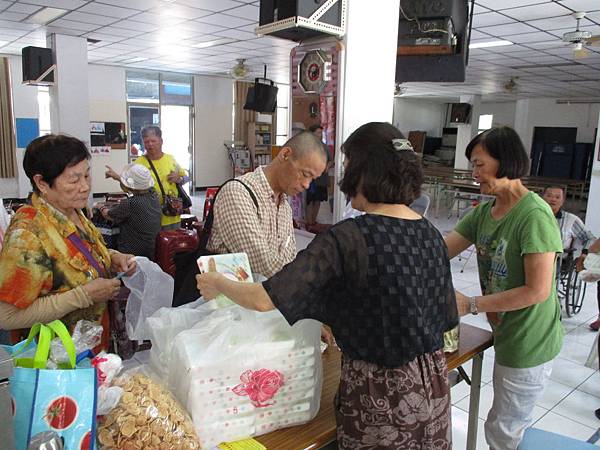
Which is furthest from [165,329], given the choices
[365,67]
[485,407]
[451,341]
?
[485,407]

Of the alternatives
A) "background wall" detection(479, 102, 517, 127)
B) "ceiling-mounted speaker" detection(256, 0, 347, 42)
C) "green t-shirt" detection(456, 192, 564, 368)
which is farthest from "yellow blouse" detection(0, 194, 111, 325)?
"background wall" detection(479, 102, 517, 127)

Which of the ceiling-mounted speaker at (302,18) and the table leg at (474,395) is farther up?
the ceiling-mounted speaker at (302,18)

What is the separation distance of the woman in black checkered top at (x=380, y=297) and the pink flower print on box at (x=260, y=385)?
170 mm

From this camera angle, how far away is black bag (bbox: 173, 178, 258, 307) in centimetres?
183

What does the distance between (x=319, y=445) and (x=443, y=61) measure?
2463 millimetres

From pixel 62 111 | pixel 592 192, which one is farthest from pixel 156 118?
pixel 592 192

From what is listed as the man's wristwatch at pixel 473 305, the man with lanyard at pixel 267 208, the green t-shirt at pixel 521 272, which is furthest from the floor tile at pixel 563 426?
the man with lanyard at pixel 267 208

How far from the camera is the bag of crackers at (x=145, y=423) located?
1012 millimetres

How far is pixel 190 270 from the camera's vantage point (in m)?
1.90

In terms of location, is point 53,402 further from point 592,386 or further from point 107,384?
point 592,386

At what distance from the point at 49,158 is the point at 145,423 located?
3.52 ft

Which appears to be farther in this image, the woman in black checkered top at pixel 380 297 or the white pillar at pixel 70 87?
the white pillar at pixel 70 87

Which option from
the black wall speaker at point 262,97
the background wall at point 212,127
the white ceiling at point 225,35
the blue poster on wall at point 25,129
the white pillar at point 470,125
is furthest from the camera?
the white pillar at point 470,125

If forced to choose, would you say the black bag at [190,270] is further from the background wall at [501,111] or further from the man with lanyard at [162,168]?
the background wall at [501,111]
